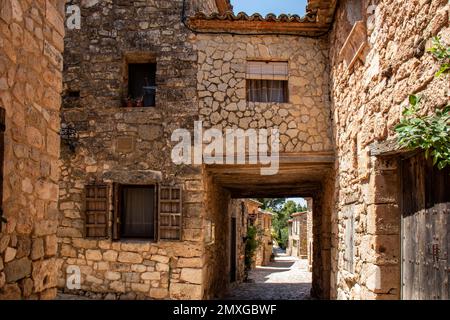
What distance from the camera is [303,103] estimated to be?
7.36 m

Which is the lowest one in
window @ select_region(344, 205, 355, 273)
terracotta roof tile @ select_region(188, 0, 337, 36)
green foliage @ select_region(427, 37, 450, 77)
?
window @ select_region(344, 205, 355, 273)

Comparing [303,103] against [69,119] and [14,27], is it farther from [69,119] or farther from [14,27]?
[14,27]

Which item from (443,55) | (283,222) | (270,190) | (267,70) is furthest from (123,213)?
(283,222)

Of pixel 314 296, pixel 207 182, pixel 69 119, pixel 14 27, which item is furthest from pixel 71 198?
pixel 314 296

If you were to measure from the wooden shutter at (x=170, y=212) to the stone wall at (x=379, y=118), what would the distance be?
8.62 feet

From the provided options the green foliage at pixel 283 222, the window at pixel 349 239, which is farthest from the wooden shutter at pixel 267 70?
the green foliage at pixel 283 222

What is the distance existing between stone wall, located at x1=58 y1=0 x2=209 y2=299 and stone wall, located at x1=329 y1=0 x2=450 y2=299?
2550 millimetres

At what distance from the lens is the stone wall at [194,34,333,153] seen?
7.26 meters

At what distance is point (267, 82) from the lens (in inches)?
297

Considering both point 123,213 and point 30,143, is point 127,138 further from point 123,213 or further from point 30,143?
point 30,143

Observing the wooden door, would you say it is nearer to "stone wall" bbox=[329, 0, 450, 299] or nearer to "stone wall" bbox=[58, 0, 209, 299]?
"stone wall" bbox=[58, 0, 209, 299]

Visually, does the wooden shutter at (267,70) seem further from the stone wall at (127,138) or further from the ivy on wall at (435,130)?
the ivy on wall at (435,130)

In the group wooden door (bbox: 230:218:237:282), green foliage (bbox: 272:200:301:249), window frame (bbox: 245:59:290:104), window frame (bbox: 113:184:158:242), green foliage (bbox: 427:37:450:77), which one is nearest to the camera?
green foliage (bbox: 427:37:450:77)

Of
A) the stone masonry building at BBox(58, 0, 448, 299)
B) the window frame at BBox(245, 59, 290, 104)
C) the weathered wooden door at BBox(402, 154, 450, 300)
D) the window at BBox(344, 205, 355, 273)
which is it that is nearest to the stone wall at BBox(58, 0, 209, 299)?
the stone masonry building at BBox(58, 0, 448, 299)
